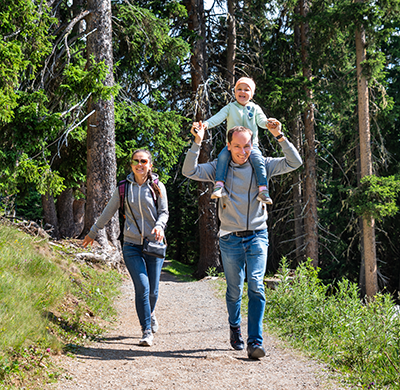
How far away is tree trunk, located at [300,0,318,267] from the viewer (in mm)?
17547

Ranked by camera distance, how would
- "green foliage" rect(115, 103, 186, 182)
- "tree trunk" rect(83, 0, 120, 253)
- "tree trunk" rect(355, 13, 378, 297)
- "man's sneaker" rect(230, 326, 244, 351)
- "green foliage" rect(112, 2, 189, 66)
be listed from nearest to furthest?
"man's sneaker" rect(230, 326, 244, 351) → "tree trunk" rect(83, 0, 120, 253) → "green foliage" rect(115, 103, 186, 182) → "green foliage" rect(112, 2, 189, 66) → "tree trunk" rect(355, 13, 378, 297)

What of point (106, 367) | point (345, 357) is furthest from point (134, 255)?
point (345, 357)

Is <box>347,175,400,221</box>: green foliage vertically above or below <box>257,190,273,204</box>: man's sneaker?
below

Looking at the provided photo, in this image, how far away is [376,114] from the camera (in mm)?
16578

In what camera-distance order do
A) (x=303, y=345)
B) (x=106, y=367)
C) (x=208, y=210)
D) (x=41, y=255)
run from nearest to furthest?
(x=106, y=367) → (x=303, y=345) → (x=41, y=255) → (x=208, y=210)

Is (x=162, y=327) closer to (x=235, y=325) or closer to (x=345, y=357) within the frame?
(x=235, y=325)

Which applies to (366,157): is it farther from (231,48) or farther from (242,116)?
(242,116)

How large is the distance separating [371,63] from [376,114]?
7.17 ft

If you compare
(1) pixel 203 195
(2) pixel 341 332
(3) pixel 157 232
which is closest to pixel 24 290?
(3) pixel 157 232

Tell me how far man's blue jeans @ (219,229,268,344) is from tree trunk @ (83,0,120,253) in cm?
690

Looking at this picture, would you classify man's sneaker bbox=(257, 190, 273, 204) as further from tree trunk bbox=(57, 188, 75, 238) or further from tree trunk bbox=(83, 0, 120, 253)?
tree trunk bbox=(57, 188, 75, 238)

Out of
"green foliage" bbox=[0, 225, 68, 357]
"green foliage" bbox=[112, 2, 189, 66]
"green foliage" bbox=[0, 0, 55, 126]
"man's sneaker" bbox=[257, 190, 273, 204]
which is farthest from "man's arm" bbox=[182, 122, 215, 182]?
"green foliage" bbox=[112, 2, 189, 66]

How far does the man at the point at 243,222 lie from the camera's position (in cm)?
440

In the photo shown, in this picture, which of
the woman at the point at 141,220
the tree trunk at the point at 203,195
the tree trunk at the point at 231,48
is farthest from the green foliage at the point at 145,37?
the woman at the point at 141,220
